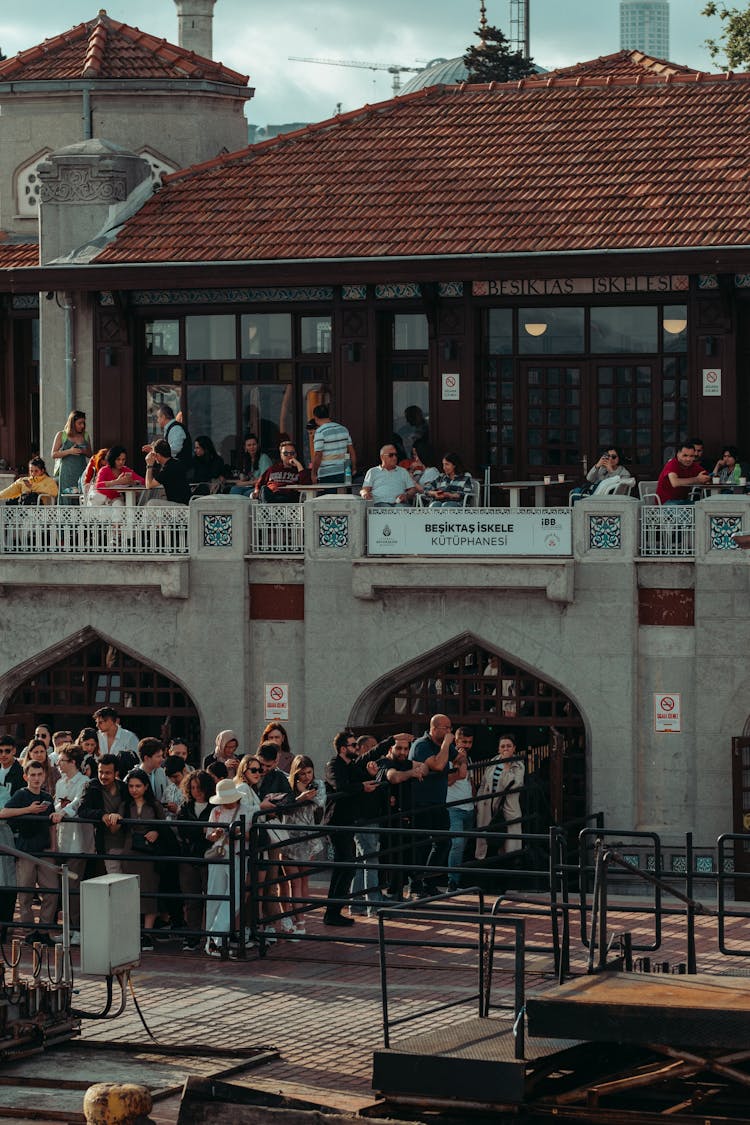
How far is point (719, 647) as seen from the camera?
25.2 m

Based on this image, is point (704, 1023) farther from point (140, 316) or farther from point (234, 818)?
point (140, 316)

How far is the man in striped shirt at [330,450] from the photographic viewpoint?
27.0 metres

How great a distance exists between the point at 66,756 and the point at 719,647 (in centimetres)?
741

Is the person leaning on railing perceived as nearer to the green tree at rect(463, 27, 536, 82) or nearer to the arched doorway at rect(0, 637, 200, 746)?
the arched doorway at rect(0, 637, 200, 746)

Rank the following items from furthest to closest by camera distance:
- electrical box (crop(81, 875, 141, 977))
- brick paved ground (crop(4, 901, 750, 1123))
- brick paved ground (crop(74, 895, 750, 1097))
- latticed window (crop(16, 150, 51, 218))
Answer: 1. latticed window (crop(16, 150, 51, 218))
2. brick paved ground (crop(74, 895, 750, 1097))
3. brick paved ground (crop(4, 901, 750, 1123))
4. electrical box (crop(81, 875, 141, 977))

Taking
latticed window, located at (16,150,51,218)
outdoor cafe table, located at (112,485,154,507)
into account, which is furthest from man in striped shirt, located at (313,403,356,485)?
latticed window, located at (16,150,51,218)

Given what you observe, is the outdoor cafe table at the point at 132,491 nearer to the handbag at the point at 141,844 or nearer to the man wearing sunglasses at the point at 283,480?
the man wearing sunglasses at the point at 283,480

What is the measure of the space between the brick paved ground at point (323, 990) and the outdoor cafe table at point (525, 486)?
6.40 metres

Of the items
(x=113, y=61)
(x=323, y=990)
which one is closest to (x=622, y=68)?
(x=113, y=61)

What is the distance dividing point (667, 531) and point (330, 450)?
13.2ft

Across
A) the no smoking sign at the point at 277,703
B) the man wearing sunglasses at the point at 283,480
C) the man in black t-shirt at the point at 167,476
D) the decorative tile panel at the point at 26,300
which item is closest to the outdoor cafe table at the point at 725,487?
the man wearing sunglasses at the point at 283,480

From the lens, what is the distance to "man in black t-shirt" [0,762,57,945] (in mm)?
20469

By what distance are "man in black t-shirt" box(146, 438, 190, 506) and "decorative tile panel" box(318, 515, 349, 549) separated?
1.87 metres

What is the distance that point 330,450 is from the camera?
88.5 ft
